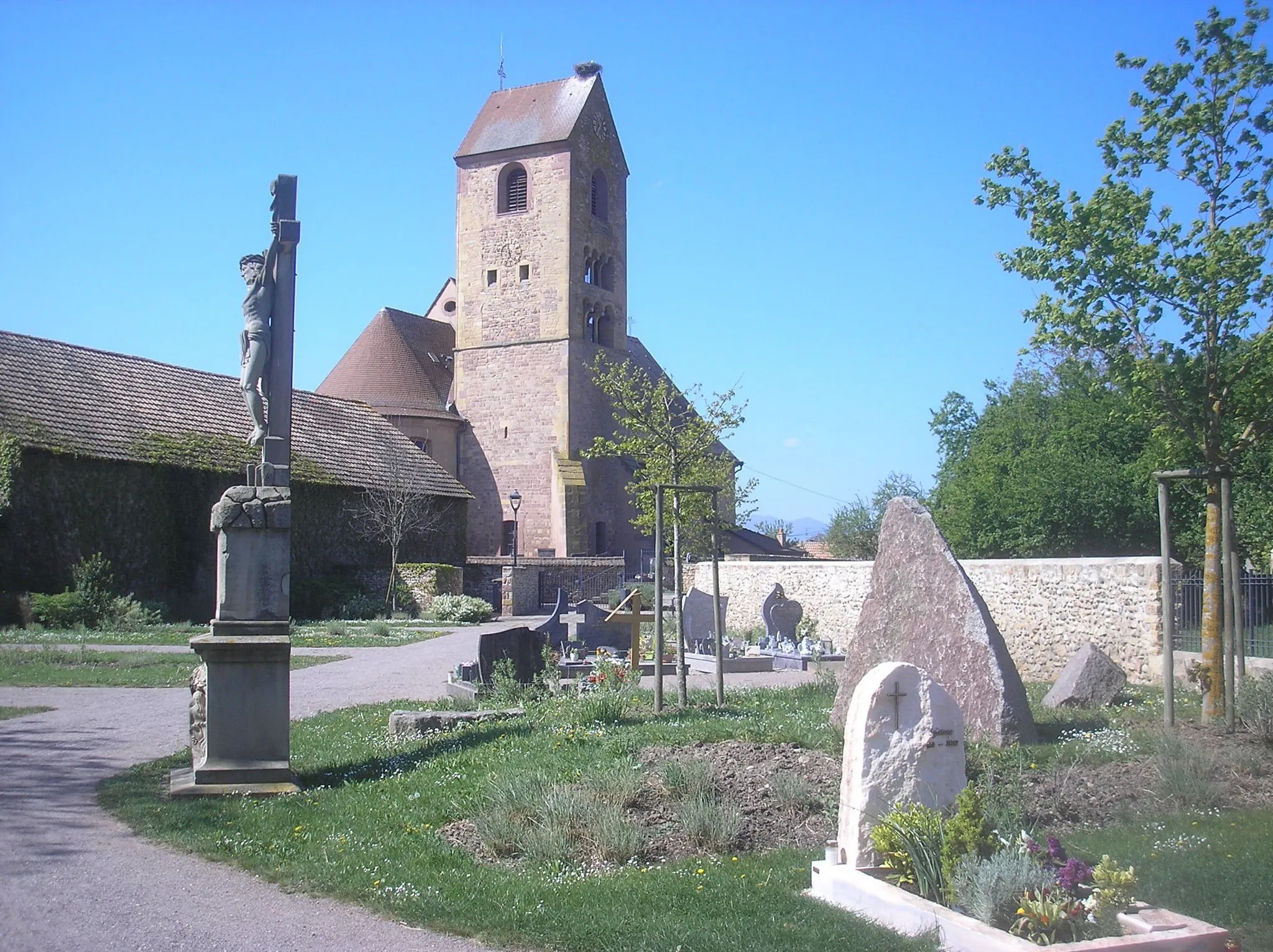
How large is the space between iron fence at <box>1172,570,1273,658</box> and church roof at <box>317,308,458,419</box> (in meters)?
33.4

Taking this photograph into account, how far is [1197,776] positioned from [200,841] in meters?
6.75

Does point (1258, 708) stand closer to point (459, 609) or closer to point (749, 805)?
point (749, 805)

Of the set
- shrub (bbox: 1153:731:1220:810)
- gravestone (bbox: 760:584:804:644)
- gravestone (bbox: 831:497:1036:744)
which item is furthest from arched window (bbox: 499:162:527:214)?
shrub (bbox: 1153:731:1220:810)

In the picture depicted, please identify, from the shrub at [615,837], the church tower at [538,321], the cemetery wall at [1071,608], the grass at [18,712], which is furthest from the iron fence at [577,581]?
the shrub at [615,837]

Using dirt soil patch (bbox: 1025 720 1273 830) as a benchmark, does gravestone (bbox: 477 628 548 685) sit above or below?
above

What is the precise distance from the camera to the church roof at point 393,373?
150 feet

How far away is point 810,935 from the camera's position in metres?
5.23

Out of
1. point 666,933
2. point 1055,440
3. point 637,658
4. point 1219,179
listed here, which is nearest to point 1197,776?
point 666,933

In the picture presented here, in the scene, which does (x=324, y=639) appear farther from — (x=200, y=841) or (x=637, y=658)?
(x=200, y=841)

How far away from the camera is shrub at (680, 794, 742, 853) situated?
22.6 feet

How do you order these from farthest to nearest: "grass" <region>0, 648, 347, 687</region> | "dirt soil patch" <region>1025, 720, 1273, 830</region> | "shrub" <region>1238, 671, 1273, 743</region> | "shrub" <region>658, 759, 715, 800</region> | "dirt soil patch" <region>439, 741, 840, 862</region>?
"grass" <region>0, 648, 347, 687</region> → "shrub" <region>1238, 671, 1273, 743</region> → "shrub" <region>658, 759, 715, 800</region> → "dirt soil patch" <region>1025, 720, 1273, 830</region> → "dirt soil patch" <region>439, 741, 840, 862</region>

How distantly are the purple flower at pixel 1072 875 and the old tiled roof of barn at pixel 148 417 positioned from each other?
2213 centimetres

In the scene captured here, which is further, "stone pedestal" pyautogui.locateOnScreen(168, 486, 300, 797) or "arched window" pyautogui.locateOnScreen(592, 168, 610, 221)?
"arched window" pyautogui.locateOnScreen(592, 168, 610, 221)

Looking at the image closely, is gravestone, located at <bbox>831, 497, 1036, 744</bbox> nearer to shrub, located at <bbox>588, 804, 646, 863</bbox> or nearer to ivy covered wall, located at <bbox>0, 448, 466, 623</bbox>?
shrub, located at <bbox>588, 804, 646, 863</bbox>
